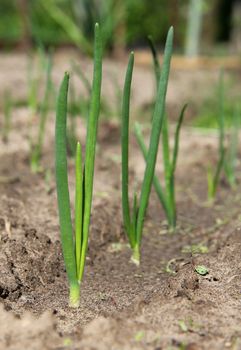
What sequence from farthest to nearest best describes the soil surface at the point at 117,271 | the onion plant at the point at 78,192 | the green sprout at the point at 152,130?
the green sprout at the point at 152,130 < the onion plant at the point at 78,192 < the soil surface at the point at 117,271

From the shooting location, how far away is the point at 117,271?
68.6 inches

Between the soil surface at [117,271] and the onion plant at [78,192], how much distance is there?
9 centimetres

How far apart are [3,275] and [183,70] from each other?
149 inches

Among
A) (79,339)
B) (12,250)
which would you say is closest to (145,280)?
(12,250)

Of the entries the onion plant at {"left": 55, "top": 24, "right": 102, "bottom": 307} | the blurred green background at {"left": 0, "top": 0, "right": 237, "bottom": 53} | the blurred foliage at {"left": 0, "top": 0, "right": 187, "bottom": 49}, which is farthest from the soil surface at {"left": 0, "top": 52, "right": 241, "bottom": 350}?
the blurred foliage at {"left": 0, "top": 0, "right": 187, "bottom": 49}

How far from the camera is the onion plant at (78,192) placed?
4.53 ft

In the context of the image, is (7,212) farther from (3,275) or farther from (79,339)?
(79,339)

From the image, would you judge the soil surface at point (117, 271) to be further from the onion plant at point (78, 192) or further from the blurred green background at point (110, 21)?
the blurred green background at point (110, 21)

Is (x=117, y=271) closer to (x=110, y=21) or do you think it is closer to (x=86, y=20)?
(x=110, y=21)

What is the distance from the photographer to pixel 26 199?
2.09 metres

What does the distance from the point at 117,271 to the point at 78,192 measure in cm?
36

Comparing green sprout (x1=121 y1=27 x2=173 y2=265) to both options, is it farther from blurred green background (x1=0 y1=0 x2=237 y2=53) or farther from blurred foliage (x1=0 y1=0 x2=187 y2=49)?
blurred foliage (x1=0 y1=0 x2=187 y2=49)

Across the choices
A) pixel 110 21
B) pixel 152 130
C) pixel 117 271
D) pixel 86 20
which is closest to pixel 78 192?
pixel 152 130

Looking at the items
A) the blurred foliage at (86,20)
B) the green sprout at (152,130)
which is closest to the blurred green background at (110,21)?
the blurred foliage at (86,20)
